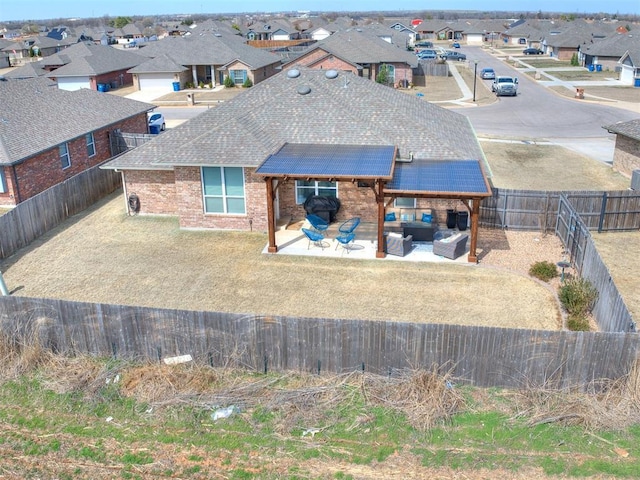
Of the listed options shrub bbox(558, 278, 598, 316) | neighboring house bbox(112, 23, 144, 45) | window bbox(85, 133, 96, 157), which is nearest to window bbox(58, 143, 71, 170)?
window bbox(85, 133, 96, 157)

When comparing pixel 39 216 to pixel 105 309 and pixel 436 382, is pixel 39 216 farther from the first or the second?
pixel 436 382

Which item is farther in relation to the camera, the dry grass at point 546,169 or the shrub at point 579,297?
the dry grass at point 546,169

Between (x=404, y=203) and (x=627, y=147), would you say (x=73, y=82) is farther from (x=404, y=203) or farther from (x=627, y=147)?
(x=627, y=147)

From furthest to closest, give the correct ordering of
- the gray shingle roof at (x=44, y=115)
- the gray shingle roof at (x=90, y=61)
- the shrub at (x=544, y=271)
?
the gray shingle roof at (x=90, y=61), the gray shingle roof at (x=44, y=115), the shrub at (x=544, y=271)

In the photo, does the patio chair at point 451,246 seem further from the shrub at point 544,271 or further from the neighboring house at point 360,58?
the neighboring house at point 360,58

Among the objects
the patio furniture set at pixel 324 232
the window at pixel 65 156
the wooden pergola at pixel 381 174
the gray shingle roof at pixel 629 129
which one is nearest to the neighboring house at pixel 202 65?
the window at pixel 65 156

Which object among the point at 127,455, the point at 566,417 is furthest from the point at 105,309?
the point at 566,417

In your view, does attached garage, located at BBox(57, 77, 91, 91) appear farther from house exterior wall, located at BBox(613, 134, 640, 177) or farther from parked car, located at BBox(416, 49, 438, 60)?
house exterior wall, located at BBox(613, 134, 640, 177)

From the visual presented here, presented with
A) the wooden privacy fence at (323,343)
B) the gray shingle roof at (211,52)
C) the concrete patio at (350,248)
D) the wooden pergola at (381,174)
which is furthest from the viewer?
the gray shingle roof at (211,52)
